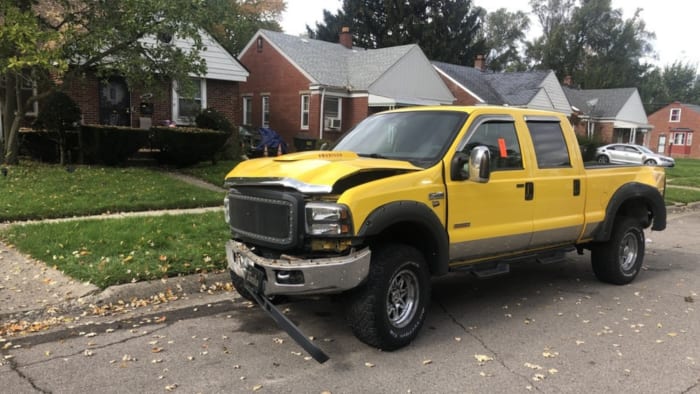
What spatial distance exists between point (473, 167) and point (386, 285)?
4.10 ft

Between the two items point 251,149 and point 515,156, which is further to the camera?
point 251,149

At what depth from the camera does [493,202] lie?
201 inches

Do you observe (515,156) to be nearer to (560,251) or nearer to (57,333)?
(560,251)

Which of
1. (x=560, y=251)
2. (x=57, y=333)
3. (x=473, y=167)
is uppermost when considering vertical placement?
(x=473, y=167)

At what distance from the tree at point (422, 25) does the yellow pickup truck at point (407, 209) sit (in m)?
40.0

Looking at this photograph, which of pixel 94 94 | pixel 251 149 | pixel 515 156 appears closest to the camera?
pixel 515 156

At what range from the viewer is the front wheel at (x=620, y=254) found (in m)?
6.59

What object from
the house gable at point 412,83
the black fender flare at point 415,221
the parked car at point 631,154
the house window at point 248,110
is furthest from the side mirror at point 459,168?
the parked car at point 631,154

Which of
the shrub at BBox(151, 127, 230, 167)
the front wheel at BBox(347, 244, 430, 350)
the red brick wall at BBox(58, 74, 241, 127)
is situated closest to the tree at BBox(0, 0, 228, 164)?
the red brick wall at BBox(58, 74, 241, 127)

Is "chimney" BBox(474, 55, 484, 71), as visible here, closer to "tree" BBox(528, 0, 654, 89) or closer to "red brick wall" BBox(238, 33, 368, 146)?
"red brick wall" BBox(238, 33, 368, 146)

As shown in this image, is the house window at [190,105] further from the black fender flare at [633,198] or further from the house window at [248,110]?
the black fender flare at [633,198]

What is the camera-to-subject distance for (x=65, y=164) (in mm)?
13914

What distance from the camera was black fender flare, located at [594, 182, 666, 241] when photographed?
6359mm

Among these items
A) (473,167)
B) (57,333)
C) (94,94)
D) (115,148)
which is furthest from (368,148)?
(94,94)
